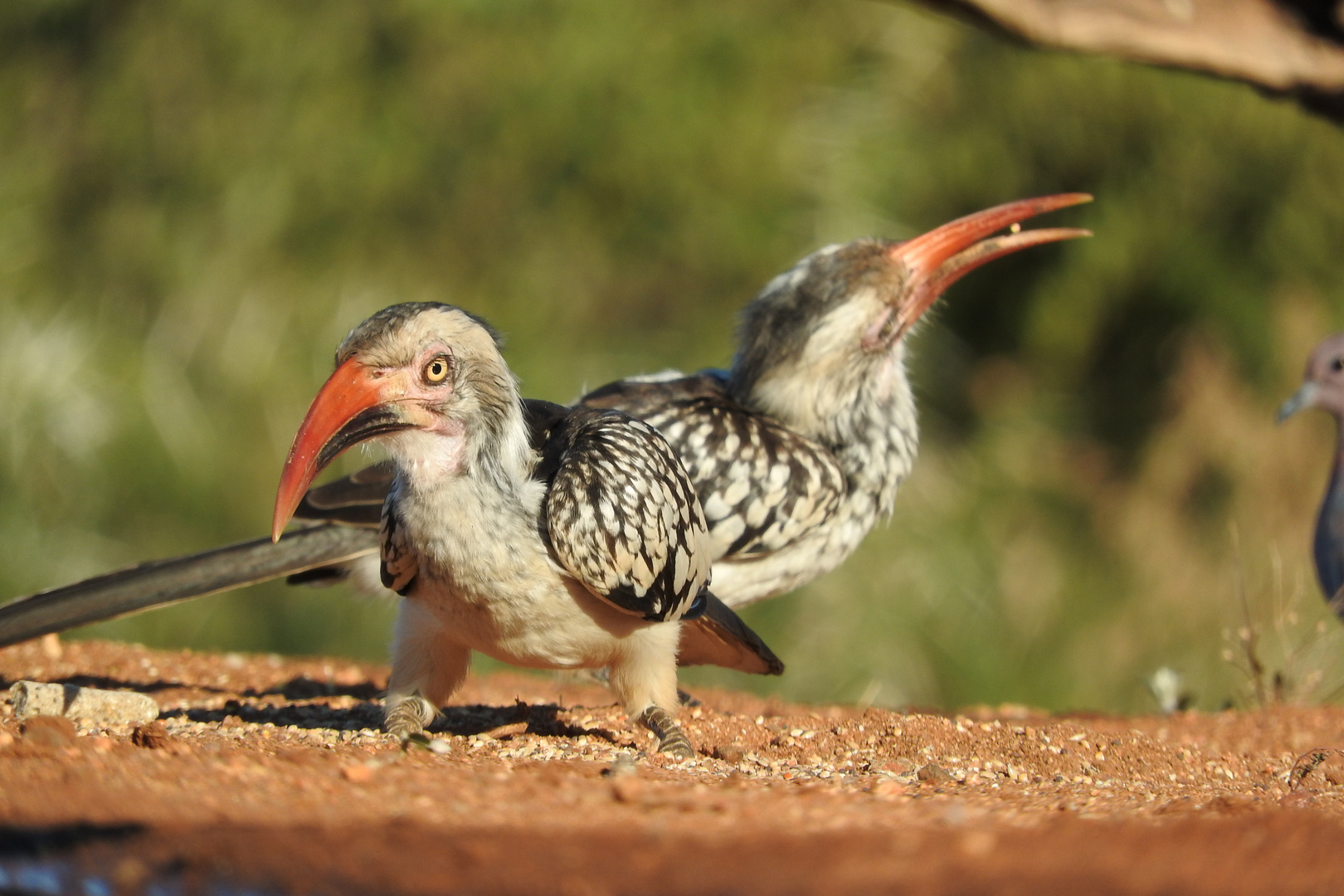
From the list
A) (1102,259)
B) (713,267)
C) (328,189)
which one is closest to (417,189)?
(328,189)

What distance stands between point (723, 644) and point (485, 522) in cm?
127

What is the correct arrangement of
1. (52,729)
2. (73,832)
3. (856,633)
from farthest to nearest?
(856,633)
(52,729)
(73,832)

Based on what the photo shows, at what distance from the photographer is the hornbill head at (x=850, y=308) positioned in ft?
19.9

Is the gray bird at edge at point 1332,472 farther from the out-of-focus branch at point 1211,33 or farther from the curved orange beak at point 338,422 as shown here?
the curved orange beak at point 338,422

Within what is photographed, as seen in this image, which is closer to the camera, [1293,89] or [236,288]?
[1293,89]

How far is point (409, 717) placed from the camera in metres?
4.16

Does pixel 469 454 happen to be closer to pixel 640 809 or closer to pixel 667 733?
pixel 667 733

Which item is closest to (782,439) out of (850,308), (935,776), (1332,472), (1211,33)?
(850,308)

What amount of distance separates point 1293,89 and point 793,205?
22.9ft

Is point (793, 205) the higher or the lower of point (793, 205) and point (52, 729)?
the higher

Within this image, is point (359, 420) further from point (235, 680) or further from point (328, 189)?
point (328, 189)

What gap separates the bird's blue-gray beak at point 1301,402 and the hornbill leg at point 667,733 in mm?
4648

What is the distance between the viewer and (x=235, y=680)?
18.6ft

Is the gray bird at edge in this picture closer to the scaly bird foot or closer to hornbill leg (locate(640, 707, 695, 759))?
hornbill leg (locate(640, 707, 695, 759))
